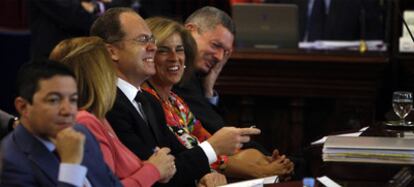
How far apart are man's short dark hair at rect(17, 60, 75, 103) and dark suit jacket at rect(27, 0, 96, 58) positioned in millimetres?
3867

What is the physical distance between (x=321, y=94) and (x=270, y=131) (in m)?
0.40

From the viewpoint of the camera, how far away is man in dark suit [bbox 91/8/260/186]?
3104 millimetres

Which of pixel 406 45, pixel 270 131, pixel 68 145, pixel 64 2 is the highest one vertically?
pixel 68 145

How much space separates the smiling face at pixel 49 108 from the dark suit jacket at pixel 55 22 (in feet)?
12.9

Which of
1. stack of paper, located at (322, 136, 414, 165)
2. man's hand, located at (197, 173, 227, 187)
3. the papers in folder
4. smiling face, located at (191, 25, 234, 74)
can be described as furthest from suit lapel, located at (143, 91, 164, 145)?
the papers in folder

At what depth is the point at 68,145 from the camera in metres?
2.22

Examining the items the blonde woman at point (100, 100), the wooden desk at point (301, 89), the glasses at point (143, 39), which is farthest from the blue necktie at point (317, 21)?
the blonde woman at point (100, 100)

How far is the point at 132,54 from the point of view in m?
3.25

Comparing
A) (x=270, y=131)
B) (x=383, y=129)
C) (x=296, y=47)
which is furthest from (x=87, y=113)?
(x=296, y=47)

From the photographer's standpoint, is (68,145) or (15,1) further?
(15,1)

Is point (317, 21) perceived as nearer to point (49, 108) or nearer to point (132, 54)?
point (132, 54)

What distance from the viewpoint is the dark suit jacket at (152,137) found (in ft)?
10.1

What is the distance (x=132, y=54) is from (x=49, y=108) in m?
1.02

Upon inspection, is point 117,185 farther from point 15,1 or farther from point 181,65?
point 15,1
